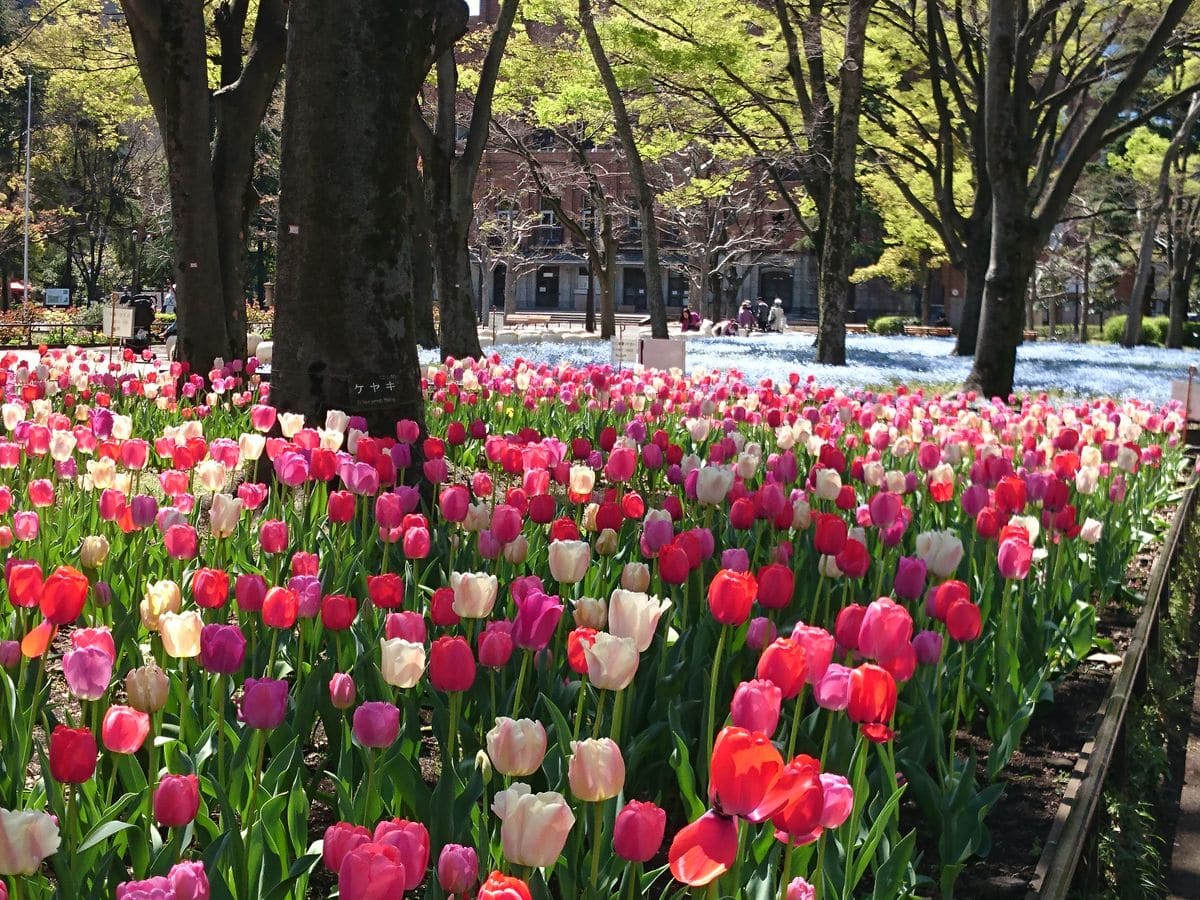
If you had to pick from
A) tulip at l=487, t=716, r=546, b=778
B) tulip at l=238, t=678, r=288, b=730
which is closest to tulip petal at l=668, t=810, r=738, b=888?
tulip at l=487, t=716, r=546, b=778

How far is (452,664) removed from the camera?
7.32 feet

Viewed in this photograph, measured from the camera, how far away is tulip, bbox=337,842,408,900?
1322 mm

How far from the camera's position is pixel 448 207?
16.6 m

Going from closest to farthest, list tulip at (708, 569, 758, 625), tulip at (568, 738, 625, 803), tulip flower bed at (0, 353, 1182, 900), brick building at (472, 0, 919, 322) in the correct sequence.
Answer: tulip at (568, 738, 625, 803), tulip flower bed at (0, 353, 1182, 900), tulip at (708, 569, 758, 625), brick building at (472, 0, 919, 322)

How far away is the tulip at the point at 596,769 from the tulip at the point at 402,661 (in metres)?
0.62

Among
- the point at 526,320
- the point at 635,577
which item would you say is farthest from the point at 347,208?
the point at 526,320

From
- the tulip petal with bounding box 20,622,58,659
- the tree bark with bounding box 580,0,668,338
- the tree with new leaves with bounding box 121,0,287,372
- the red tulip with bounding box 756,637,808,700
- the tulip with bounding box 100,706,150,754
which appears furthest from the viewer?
the tree bark with bounding box 580,0,668,338

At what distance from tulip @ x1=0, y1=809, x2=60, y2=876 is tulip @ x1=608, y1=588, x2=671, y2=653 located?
979 mm

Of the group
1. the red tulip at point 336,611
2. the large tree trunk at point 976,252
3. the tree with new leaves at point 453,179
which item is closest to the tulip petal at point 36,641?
the red tulip at point 336,611

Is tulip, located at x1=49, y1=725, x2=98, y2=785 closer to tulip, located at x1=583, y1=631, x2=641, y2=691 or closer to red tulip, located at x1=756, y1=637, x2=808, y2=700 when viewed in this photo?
tulip, located at x1=583, y1=631, x2=641, y2=691

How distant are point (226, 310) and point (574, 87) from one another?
1325cm

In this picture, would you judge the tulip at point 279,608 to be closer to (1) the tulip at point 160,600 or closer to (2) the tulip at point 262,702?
(1) the tulip at point 160,600

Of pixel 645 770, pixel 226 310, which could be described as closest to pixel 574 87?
pixel 226 310

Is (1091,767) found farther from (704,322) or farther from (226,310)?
(704,322)
